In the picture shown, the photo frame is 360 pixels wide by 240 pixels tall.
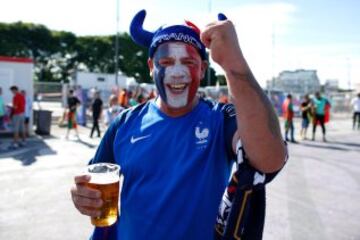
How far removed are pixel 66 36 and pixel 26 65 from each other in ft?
168

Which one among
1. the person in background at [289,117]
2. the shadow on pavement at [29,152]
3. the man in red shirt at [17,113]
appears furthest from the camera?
the person in background at [289,117]

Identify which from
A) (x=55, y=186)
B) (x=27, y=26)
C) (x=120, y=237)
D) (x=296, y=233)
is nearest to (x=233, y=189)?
(x=120, y=237)

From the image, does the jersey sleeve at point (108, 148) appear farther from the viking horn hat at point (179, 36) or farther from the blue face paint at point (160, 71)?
the viking horn hat at point (179, 36)

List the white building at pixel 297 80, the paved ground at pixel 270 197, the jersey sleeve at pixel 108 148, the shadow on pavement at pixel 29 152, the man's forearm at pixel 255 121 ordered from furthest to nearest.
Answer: the white building at pixel 297 80
the shadow on pavement at pixel 29 152
the paved ground at pixel 270 197
the jersey sleeve at pixel 108 148
the man's forearm at pixel 255 121

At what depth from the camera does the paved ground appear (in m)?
4.80

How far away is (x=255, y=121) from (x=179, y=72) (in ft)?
1.89

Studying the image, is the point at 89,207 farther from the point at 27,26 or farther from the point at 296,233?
the point at 27,26

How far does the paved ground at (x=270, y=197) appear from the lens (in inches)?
189

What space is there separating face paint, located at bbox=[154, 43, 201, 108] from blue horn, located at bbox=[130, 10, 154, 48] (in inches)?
9.9

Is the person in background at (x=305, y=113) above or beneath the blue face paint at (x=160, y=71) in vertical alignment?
beneath

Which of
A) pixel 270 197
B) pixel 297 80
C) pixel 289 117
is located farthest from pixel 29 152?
pixel 297 80

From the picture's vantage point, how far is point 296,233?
4.71m

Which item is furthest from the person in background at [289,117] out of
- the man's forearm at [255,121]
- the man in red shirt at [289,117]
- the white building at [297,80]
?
the white building at [297,80]

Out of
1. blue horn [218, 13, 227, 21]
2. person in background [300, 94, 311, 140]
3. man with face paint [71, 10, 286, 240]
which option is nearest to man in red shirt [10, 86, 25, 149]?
person in background [300, 94, 311, 140]
